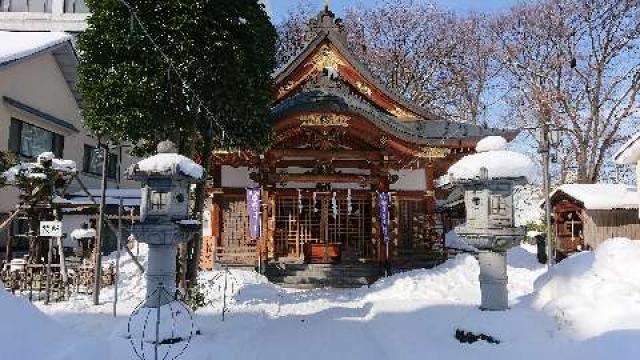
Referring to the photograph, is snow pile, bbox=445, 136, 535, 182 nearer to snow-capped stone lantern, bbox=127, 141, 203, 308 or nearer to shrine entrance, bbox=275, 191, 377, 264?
snow-capped stone lantern, bbox=127, 141, 203, 308

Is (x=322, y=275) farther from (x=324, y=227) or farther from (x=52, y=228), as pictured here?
(x=52, y=228)

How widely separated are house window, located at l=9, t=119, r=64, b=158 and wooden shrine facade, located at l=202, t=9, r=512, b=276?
829cm

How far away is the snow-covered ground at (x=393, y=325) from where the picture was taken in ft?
20.5

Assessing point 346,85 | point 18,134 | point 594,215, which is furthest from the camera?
point 594,215

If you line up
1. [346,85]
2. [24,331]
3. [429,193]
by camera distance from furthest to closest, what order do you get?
1. [346,85]
2. [429,193]
3. [24,331]

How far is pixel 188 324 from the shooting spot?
345 inches

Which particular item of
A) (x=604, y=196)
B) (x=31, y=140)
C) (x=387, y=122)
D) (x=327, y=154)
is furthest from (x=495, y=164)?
(x=31, y=140)

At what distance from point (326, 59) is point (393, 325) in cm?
1288

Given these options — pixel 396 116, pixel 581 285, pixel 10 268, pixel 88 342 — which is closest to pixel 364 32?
pixel 396 116

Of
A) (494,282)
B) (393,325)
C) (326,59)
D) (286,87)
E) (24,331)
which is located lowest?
(393,325)

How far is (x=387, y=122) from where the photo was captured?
17.3m

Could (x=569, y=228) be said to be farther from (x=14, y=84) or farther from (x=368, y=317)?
(x=14, y=84)

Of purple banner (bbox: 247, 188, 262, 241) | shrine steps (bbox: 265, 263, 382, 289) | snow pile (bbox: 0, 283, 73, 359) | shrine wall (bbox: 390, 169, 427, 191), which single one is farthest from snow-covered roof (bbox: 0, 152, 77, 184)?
shrine wall (bbox: 390, 169, 427, 191)

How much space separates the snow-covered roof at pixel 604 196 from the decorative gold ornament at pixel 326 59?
446 inches
